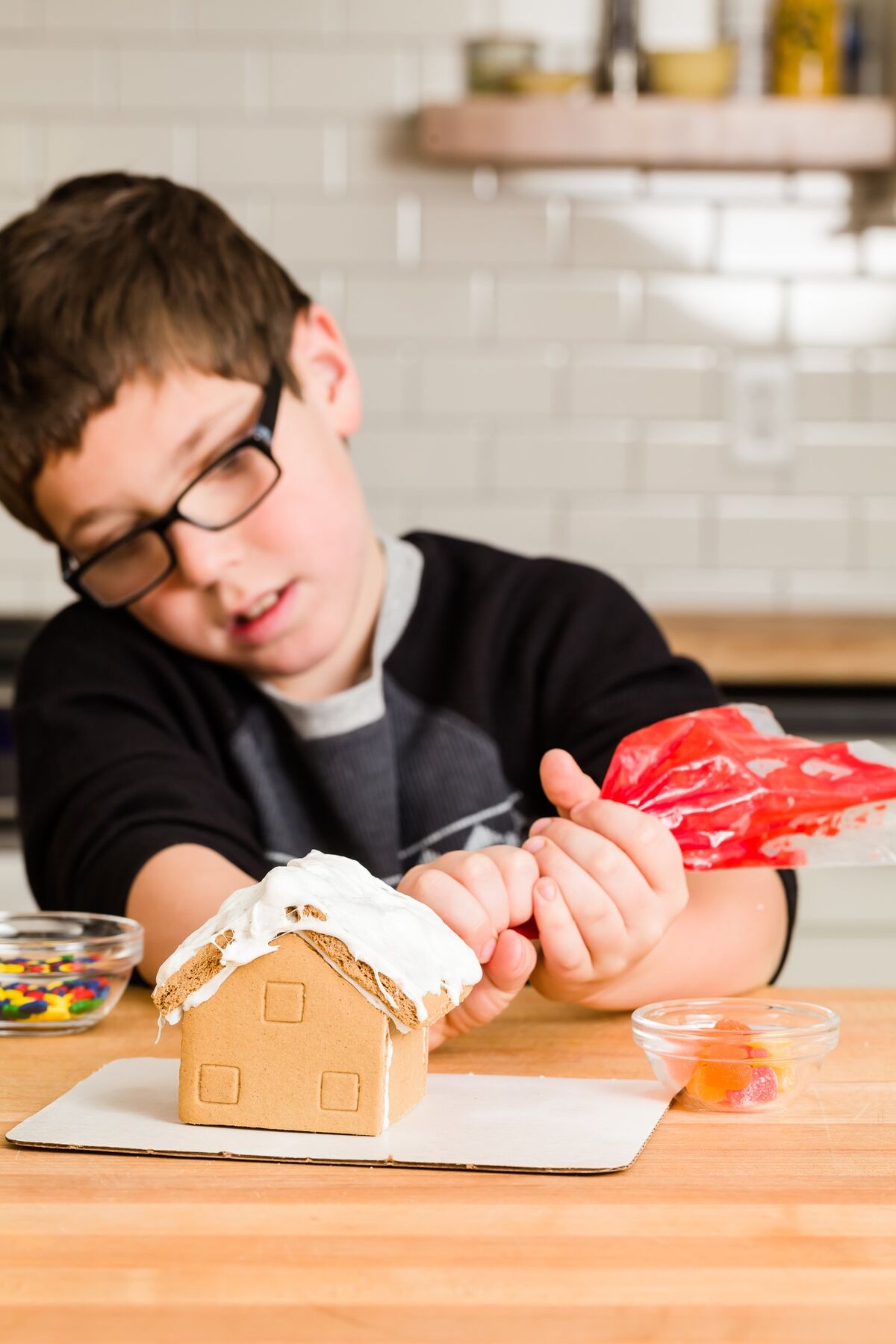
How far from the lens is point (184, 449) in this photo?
1.27m

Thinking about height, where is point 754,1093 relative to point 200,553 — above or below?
below

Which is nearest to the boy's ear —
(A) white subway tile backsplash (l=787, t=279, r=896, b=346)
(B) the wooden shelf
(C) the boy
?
(C) the boy

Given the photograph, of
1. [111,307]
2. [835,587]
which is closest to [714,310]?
[835,587]

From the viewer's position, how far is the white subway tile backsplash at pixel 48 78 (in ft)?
9.19

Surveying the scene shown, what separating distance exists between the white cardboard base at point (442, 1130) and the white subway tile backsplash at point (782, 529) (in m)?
2.20

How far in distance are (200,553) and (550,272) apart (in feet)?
5.70

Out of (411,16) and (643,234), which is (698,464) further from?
(411,16)

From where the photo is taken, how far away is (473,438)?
2859 mm

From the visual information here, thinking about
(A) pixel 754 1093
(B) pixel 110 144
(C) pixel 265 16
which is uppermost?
(C) pixel 265 16

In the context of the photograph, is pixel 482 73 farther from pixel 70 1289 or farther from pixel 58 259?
pixel 70 1289

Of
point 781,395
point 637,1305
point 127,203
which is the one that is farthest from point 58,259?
→ point 781,395

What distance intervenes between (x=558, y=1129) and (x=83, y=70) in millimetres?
2600

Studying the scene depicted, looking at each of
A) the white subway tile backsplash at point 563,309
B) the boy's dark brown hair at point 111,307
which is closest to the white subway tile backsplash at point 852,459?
the white subway tile backsplash at point 563,309

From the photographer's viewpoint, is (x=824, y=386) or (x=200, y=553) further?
(x=824, y=386)
